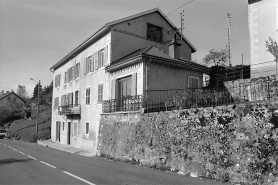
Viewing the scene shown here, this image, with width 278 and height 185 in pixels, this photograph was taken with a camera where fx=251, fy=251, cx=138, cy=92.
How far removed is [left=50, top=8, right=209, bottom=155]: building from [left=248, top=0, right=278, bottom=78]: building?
4180 mm

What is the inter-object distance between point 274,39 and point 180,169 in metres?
9.68

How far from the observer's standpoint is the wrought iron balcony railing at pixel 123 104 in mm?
14477

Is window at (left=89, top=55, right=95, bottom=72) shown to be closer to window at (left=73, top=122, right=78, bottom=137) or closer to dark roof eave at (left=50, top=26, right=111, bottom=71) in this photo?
dark roof eave at (left=50, top=26, right=111, bottom=71)

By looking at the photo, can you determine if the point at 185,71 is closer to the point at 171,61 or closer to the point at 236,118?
the point at 171,61

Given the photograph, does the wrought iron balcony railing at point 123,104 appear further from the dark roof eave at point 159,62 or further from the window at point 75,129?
the window at point 75,129

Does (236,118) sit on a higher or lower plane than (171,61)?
lower

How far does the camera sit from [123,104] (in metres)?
16.1

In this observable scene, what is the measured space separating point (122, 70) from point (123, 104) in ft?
8.52

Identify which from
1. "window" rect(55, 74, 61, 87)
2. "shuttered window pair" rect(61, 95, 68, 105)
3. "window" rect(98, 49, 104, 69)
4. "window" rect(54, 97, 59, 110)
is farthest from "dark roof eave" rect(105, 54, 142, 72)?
"window" rect(54, 97, 59, 110)

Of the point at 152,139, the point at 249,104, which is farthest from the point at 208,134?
the point at 152,139

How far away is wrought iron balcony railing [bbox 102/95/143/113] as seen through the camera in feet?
47.5

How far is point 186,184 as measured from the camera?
7.94 m

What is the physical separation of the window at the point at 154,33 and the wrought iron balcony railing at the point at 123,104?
743 cm

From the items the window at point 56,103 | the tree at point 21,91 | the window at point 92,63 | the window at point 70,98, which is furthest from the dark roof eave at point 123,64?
the tree at point 21,91
